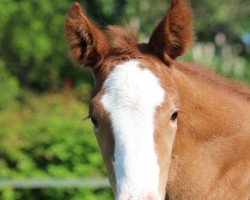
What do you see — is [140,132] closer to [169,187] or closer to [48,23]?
[169,187]

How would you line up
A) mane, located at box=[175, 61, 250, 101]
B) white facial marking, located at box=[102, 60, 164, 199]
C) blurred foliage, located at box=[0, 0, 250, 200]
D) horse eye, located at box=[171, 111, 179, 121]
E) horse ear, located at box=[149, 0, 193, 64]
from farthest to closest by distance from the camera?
blurred foliage, located at box=[0, 0, 250, 200], mane, located at box=[175, 61, 250, 101], horse ear, located at box=[149, 0, 193, 64], horse eye, located at box=[171, 111, 179, 121], white facial marking, located at box=[102, 60, 164, 199]

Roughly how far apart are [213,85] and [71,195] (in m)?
5.90

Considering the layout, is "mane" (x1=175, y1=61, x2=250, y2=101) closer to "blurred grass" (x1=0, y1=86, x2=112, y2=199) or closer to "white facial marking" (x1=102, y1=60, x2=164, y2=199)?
"white facial marking" (x1=102, y1=60, x2=164, y2=199)

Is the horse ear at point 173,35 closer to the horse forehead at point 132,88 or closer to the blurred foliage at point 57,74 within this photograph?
the horse forehead at point 132,88

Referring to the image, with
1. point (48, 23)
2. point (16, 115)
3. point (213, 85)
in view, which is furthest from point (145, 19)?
point (213, 85)

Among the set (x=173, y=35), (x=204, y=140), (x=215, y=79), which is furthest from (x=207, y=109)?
(x=173, y=35)

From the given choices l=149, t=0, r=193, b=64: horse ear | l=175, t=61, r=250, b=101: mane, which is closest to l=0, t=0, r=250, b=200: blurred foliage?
l=175, t=61, r=250, b=101: mane

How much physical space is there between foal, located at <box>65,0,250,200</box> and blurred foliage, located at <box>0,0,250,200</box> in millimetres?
4161

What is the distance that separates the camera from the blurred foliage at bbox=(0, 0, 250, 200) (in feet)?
39.1

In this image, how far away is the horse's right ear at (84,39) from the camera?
18.7 feet

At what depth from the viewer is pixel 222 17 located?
75.0 feet

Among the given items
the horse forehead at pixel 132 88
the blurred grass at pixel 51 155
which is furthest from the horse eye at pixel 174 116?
the blurred grass at pixel 51 155

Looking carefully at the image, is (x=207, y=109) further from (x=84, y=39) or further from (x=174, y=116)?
(x=84, y=39)

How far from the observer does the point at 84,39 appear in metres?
5.74
